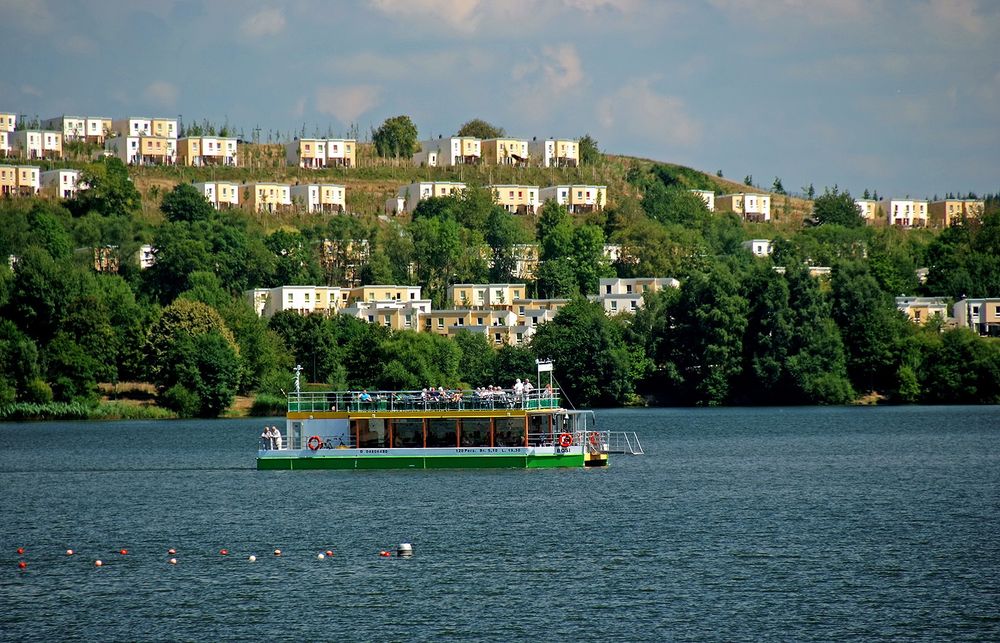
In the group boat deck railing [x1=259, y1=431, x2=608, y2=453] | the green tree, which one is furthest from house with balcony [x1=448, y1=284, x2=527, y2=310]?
boat deck railing [x1=259, y1=431, x2=608, y2=453]

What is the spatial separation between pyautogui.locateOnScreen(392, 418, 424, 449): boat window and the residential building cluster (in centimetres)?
9688

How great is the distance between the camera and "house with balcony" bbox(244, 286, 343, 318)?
182 metres

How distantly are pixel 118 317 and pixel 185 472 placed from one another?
65.6 metres

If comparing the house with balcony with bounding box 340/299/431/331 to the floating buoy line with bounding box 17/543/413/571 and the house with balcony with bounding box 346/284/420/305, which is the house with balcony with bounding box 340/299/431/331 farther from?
the floating buoy line with bounding box 17/543/413/571

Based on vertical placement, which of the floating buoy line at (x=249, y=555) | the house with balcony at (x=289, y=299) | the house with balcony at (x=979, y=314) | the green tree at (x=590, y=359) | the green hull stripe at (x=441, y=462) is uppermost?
Result: the house with balcony at (x=289, y=299)

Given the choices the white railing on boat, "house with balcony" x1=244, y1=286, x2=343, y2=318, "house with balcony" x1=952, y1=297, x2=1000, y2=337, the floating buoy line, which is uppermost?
"house with balcony" x1=244, y1=286, x2=343, y2=318

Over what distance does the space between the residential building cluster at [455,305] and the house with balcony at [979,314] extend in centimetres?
3251

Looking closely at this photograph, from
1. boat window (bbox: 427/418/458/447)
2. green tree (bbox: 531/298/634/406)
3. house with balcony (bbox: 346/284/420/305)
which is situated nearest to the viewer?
boat window (bbox: 427/418/458/447)

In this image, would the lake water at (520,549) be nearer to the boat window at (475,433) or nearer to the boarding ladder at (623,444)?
the boarding ladder at (623,444)

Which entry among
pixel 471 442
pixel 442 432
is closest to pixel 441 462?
pixel 442 432

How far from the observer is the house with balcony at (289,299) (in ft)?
597

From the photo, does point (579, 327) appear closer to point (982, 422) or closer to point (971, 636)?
point (982, 422)

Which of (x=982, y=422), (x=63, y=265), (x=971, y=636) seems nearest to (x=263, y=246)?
(x=63, y=265)

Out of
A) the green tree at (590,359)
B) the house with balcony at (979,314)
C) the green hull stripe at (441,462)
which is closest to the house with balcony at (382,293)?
the green tree at (590,359)
